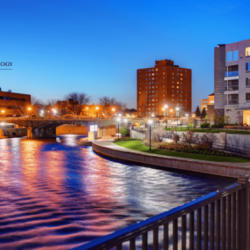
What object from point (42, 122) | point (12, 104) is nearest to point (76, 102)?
point (12, 104)

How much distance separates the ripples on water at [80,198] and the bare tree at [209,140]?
660 cm

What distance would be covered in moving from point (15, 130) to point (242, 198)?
281ft

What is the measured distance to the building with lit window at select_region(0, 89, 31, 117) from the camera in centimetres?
10419

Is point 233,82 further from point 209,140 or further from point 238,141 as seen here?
point 238,141

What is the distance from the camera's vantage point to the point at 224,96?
51.9m

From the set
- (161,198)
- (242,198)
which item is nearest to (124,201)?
(161,198)

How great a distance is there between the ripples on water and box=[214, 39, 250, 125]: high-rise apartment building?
2513 cm

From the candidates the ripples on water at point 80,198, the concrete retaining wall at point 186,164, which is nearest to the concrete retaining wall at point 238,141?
the concrete retaining wall at point 186,164

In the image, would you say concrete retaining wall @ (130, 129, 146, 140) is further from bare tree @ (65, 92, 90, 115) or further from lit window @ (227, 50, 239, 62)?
bare tree @ (65, 92, 90, 115)

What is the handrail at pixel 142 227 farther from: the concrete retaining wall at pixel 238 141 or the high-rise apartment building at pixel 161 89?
the high-rise apartment building at pixel 161 89

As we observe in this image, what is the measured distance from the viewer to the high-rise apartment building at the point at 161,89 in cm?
15488

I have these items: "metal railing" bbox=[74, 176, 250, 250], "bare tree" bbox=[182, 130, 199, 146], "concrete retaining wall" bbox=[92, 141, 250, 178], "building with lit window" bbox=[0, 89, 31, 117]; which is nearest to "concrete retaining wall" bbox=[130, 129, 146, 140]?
"concrete retaining wall" bbox=[92, 141, 250, 178]

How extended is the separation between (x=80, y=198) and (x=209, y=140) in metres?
16.4

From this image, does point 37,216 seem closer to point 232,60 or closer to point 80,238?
point 80,238
